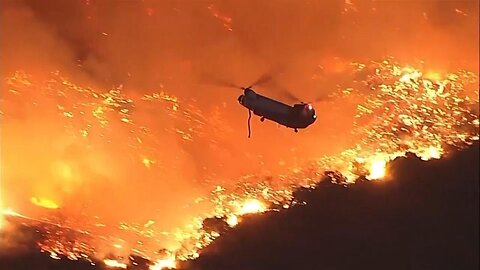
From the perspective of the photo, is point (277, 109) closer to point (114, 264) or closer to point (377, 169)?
point (377, 169)

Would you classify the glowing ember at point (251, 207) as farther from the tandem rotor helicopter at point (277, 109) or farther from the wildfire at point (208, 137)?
the tandem rotor helicopter at point (277, 109)

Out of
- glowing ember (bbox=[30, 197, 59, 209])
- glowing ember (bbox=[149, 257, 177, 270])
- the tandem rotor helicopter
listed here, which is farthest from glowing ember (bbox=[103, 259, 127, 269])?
the tandem rotor helicopter

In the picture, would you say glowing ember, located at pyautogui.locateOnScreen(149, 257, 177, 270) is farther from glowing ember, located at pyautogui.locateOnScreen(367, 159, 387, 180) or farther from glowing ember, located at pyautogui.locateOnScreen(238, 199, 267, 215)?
glowing ember, located at pyautogui.locateOnScreen(367, 159, 387, 180)

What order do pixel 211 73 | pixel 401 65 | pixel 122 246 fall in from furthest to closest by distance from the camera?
pixel 401 65 < pixel 211 73 < pixel 122 246

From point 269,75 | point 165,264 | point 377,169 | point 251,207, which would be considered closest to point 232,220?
point 251,207

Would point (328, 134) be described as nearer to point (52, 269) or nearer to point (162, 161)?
point (162, 161)

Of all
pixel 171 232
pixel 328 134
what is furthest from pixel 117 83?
pixel 328 134

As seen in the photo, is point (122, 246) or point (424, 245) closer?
point (122, 246)

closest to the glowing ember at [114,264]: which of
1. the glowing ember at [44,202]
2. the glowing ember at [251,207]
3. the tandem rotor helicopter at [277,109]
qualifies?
the glowing ember at [44,202]
